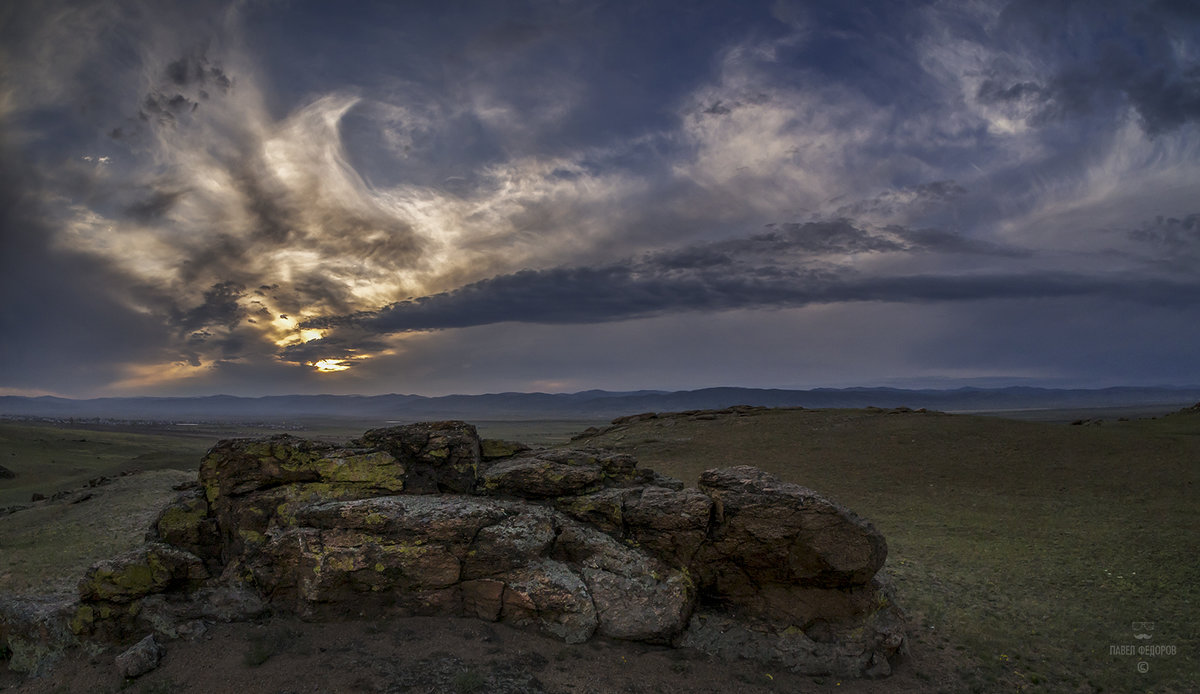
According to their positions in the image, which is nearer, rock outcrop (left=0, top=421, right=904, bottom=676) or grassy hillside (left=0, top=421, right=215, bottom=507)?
rock outcrop (left=0, top=421, right=904, bottom=676)

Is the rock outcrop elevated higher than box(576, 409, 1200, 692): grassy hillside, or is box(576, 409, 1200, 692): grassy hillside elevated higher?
the rock outcrop

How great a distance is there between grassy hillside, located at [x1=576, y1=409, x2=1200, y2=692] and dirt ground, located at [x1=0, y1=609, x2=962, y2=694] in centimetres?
397

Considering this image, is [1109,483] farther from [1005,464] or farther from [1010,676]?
[1010,676]

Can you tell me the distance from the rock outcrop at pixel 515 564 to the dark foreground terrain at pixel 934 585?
1.97 feet

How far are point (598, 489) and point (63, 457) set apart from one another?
78.6m

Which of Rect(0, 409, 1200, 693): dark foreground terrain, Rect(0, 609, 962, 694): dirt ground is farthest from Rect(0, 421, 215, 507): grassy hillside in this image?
Rect(0, 609, 962, 694): dirt ground

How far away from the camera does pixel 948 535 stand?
25.0m

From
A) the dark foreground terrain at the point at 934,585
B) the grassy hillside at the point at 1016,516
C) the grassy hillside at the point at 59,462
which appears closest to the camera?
the dark foreground terrain at the point at 934,585

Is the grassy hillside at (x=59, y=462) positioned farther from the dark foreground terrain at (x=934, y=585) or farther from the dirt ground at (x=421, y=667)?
the dirt ground at (x=421, y=667)

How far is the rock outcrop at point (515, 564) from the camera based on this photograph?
1280cm

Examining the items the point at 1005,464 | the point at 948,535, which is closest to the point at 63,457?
the point at 948,535

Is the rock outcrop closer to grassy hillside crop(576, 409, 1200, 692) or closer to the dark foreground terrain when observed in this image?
the dark foreground terrain

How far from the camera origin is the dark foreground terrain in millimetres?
11539

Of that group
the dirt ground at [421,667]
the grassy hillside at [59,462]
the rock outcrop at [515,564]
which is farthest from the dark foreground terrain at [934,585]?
the grassy hillside at [59,462]
